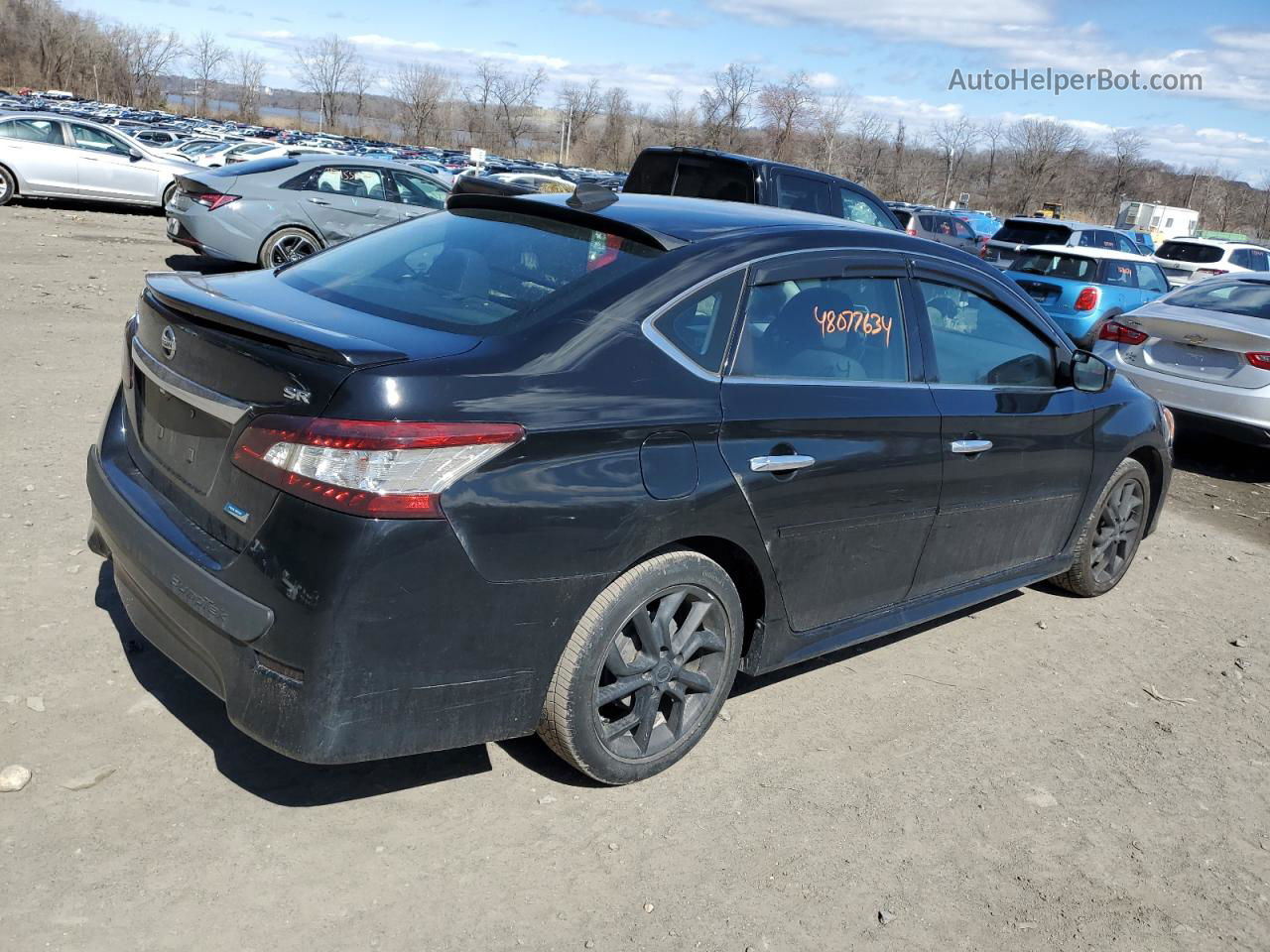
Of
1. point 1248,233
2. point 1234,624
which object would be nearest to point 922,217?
point 1234,624

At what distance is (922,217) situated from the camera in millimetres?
26922

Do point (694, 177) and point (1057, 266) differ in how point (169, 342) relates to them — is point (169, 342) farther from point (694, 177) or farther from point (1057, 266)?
point (1057, 266)

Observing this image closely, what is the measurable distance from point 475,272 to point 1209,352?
701 centimetres

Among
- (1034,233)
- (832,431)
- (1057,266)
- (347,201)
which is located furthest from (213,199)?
(1034,233)

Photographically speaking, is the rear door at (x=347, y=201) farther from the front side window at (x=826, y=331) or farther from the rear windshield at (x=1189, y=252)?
the rear windshield at (x=1189, y=252)

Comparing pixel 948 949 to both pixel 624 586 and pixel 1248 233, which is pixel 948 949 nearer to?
pixel 624 586

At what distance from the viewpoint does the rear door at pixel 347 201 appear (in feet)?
43.6

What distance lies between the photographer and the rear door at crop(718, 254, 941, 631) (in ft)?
11.5

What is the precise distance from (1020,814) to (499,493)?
209cm

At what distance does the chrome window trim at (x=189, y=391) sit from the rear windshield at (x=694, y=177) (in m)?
6.49

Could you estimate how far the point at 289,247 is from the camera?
13.1 meters

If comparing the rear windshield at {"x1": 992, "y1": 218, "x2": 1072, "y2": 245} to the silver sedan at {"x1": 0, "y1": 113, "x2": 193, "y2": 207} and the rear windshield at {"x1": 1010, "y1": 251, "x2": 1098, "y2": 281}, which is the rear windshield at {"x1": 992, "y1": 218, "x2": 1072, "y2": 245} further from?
the silver sedan at {"x1": 0, "y1": 113, "x2": 193, "y2": 207}

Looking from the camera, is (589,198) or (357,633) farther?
(589,198)

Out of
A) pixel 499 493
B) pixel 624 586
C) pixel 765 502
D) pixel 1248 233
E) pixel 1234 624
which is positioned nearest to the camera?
pixel 499 493
